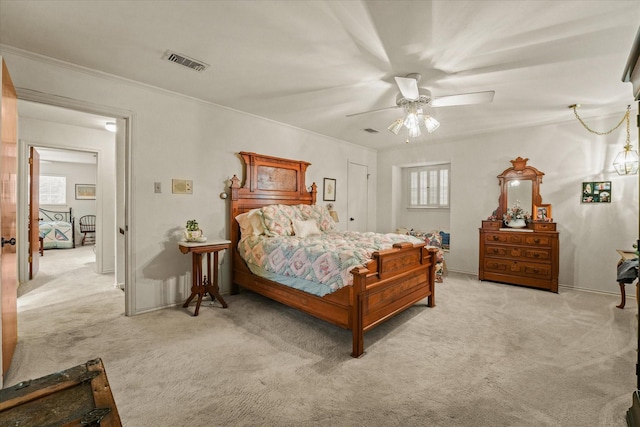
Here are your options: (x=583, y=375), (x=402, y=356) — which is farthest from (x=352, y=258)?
(x=583, y=375)

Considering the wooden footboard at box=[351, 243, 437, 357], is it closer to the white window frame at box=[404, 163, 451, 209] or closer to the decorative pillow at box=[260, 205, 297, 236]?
the decorative pillow at box=[260, 205, 297, 236]

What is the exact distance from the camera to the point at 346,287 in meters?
2.50

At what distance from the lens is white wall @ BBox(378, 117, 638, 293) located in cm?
412

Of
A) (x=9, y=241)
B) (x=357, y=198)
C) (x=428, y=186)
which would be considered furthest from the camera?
(x=428, y=186)

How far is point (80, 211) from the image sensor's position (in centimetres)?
895

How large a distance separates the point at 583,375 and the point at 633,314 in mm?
2049

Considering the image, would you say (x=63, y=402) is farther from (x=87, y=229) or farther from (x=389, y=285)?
(x=87, y=229)

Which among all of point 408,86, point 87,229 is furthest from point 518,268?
point 87,229

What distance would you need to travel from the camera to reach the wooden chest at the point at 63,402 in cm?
82

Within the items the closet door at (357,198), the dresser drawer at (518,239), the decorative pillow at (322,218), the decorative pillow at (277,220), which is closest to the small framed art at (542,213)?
the dresser drawer at (518,239)

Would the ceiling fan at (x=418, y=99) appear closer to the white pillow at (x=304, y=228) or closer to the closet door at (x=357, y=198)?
the white pillow at (x=304, y=228)

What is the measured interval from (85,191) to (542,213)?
38.8ft

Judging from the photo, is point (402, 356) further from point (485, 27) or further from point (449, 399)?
point (485, 27)

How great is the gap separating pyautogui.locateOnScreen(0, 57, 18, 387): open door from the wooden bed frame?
2.11 meters
